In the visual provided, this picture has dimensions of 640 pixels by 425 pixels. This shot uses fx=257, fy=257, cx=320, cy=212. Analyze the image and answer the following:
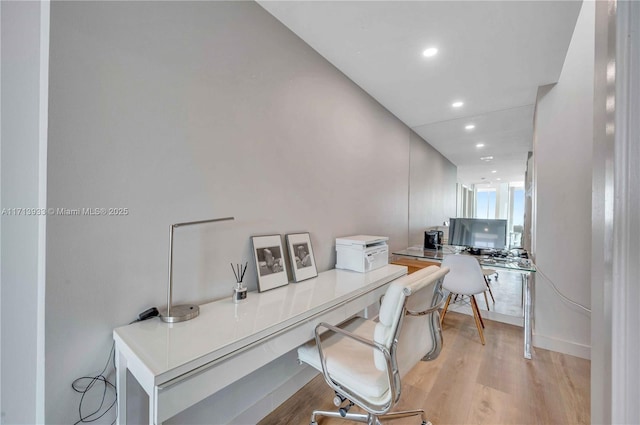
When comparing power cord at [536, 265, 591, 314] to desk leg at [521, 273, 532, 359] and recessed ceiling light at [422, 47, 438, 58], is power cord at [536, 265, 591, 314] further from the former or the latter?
recessed ceiling light at [422, 47, 438, 58]

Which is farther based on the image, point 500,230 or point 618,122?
point 500,230

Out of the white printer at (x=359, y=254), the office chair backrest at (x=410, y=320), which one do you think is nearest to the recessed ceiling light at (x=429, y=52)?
the white printer at (x=359, y=254)

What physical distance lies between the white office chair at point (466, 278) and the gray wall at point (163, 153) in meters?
1.40

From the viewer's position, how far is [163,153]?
47.2 inches

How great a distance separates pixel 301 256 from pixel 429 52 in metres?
1.82

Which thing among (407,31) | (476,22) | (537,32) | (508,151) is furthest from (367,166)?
(508,151)

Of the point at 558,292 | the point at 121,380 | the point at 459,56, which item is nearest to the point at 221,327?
the point at 121,380

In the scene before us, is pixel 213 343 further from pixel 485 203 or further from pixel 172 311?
pixel 485 203

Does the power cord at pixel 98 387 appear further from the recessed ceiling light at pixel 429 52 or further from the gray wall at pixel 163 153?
the recessed ceiling light at pixel 429 52

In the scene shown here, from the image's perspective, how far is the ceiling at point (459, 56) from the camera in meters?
1.59

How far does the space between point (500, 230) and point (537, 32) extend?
1865mm

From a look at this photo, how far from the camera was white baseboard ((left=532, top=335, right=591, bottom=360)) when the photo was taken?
226cm

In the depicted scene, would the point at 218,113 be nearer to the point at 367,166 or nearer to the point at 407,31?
the point at 407,31

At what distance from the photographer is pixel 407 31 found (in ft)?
5.73
